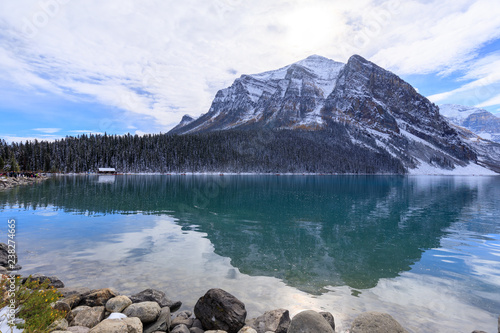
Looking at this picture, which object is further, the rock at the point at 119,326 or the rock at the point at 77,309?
the rock at the point at 77,309

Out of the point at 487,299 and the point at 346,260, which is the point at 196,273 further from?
the point at 487,299

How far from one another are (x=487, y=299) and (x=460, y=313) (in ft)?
10.2

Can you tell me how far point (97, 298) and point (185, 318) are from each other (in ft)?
13.3

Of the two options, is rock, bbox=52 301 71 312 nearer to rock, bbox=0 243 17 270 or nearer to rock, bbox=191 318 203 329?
rock, bbox=191 318 203 329

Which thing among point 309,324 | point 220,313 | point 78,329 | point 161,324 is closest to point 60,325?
point 78,329

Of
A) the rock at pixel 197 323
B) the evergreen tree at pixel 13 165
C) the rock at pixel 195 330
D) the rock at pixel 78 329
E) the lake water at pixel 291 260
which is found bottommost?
the lake water at pixel 291 260

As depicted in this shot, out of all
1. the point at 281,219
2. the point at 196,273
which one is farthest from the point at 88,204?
the point at 196,273

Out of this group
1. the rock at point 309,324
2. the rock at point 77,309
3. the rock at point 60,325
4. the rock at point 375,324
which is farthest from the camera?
the rock at point 77,309

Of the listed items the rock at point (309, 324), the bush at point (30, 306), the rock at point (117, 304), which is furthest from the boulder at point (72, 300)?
the rock at point (309, 324)

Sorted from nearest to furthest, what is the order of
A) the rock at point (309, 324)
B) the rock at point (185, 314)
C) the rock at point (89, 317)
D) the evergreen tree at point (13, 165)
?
the rock at point (309, 324), the rock at point (89, 317), the rock at point (185, 314), the evergreen tree at point (13, 165)

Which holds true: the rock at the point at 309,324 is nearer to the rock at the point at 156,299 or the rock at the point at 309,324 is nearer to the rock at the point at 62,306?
the rock at the point at 156,299

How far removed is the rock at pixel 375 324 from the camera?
8.76 metres

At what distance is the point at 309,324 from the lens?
875 centimetres

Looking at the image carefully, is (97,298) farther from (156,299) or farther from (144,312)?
(144,312)
